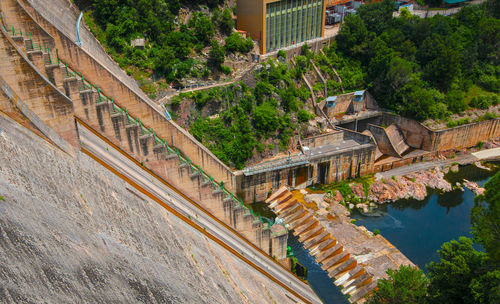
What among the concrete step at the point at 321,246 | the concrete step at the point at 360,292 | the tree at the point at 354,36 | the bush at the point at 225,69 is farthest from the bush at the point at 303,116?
the concrete step at the point at 360,292

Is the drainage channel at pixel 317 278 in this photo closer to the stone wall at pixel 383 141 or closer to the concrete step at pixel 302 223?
the concrete step at pixel 302 223

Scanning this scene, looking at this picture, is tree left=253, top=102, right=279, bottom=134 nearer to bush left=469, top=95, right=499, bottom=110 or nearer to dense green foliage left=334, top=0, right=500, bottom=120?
dense green foliage left=334, top=0, right=500, bottom=120

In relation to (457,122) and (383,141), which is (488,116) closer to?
(457,122)

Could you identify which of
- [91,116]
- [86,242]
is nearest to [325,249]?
[91,116]

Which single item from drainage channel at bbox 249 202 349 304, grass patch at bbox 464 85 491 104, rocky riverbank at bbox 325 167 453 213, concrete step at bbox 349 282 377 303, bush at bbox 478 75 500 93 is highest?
bush at bbox 478 75 500 93

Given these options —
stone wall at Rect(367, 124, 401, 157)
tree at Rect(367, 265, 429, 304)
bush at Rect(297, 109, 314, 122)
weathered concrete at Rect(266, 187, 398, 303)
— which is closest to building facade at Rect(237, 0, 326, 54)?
bush at Rect(297, 109, 314, 122)
